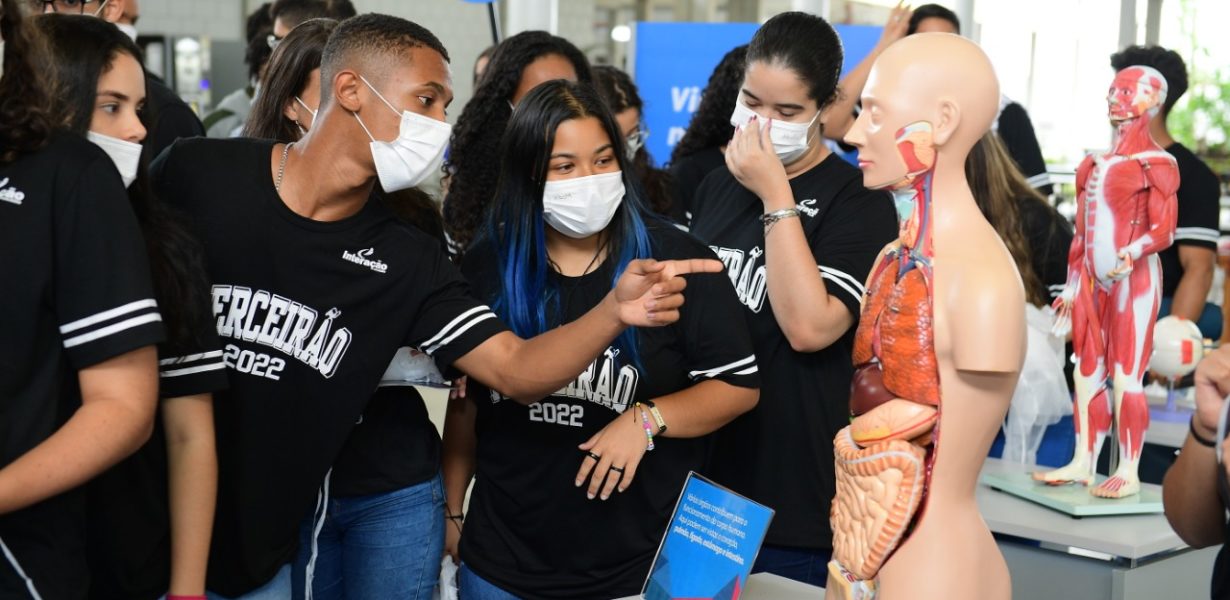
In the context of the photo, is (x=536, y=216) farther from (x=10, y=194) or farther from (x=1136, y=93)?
(x=1136, y=93)

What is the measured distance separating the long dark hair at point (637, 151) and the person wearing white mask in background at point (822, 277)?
85cm

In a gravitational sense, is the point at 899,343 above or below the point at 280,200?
below

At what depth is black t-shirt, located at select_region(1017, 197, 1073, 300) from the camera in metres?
3.19

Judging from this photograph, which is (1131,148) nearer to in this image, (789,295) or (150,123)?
(789,295)

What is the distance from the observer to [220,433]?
1.80 metres

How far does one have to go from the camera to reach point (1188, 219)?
12.1 ft

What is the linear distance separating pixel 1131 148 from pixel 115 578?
215 cm

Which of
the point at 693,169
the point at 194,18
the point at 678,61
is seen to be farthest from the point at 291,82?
the point at 194,18

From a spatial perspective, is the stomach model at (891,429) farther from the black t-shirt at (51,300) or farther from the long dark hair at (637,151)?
the long dark hair at (637,151)

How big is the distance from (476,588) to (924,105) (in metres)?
1.05

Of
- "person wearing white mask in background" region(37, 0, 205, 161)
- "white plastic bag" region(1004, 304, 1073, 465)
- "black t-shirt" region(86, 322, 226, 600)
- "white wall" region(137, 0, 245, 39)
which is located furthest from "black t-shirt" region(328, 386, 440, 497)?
"white wall" region(137, 0, 245, 39)

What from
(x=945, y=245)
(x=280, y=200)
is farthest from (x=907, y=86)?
(x=280, y=200)

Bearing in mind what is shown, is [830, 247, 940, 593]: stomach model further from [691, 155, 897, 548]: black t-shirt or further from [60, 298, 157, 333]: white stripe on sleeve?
[60, 298, 157, 333]: white stripe on sleeve

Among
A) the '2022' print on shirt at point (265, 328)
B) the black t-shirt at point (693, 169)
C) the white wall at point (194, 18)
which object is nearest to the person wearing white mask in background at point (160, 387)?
the '2022' print on shirt at point (265, 328)
